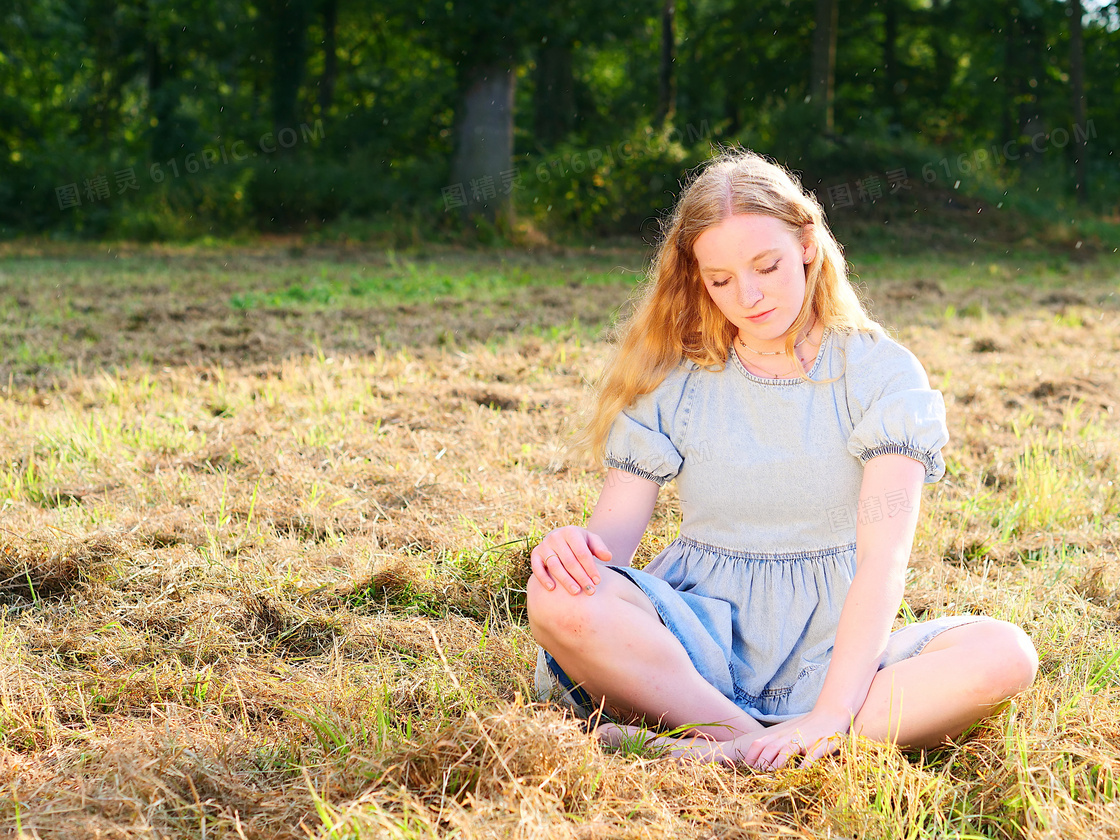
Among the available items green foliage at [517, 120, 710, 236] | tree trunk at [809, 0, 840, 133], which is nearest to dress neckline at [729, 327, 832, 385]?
green foliage at [517, 120, 710, 236]

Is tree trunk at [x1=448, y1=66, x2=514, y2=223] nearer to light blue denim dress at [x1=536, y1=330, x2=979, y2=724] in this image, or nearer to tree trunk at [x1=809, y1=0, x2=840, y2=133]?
tree trunk at [x1=809, y1=0, x2=840, y2=133]

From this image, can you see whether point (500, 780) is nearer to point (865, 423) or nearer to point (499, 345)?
point (865, 423)

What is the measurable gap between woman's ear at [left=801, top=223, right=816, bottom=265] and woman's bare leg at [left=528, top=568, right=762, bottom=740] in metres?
0.89

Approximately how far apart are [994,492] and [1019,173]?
1518 centimetres

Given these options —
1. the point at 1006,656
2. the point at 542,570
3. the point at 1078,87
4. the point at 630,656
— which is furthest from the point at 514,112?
the point at 1006,656

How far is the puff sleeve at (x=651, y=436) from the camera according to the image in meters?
2.31

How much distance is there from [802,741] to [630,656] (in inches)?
14.5

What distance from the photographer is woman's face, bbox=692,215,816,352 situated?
7.09 ft

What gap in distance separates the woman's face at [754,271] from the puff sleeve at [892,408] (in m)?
0.21

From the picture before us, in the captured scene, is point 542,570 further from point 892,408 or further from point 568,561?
point 892,408

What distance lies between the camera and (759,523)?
2.25 m

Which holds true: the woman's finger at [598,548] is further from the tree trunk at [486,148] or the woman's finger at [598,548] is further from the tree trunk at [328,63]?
the tree trunk at [328,63]

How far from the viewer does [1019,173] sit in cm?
1667

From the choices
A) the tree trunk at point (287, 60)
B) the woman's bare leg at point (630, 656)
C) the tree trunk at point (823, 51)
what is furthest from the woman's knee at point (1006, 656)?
the tree trunk at point (287, 60)
